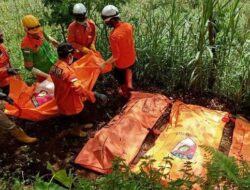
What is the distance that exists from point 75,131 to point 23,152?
0.62 m

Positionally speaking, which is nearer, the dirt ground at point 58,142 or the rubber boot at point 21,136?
the dirt ground at point 58,142

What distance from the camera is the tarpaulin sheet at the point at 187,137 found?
14.8ft

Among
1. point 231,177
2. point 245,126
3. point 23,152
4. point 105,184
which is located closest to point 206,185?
point 231,177

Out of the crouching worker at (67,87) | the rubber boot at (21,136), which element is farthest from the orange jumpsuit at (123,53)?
the rubber boot at (21,136)

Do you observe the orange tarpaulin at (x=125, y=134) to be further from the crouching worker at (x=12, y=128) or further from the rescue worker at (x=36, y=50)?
the rescue worker at (x=36, y=50)

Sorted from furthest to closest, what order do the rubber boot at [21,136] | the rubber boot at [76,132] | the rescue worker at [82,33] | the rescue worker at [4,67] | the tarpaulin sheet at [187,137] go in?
the rescue worker at [82,33], the rescue worker at [4,67], the rubber boot at [76,132], the rubber boot at [21,136], the tarpaulin sheet at [187,137]

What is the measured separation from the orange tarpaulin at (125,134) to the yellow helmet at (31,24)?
1410 millimetres

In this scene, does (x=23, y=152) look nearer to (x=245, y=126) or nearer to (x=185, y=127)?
(x=185, y=127)

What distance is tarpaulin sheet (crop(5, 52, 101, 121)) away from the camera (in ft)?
17.1

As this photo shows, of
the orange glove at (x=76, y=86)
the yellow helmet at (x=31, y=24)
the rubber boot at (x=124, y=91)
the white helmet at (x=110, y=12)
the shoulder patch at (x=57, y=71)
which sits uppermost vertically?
the white helmet at (x=110, y=12)

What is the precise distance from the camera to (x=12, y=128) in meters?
4.95

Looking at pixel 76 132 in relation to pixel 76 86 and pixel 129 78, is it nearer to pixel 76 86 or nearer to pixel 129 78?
pixel 76 86

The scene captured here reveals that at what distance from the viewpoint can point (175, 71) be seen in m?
5.83

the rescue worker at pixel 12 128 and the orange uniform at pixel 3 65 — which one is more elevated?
the orange uniform at pixel 3 65
